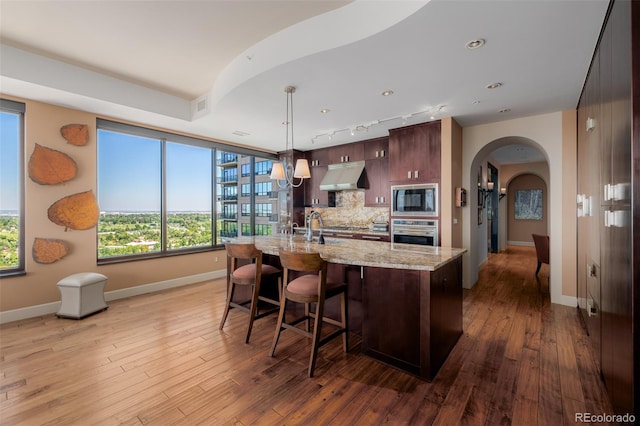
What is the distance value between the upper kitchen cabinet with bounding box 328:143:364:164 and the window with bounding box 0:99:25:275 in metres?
4.89

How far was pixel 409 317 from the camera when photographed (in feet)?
7.20

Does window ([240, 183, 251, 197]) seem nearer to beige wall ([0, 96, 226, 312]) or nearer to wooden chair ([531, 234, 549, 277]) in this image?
beige wall ([0, 96, 226, 312])

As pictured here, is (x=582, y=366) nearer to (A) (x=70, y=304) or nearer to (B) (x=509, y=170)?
(A) (x=70, y=304)

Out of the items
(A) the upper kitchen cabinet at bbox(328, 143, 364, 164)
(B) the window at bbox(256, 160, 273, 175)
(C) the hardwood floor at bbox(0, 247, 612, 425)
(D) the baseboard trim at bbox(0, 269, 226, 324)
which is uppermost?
(A) the upper kitchen cabinet at bbox(328, 143, 364, 164)

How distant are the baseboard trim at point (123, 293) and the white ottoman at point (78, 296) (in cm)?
29

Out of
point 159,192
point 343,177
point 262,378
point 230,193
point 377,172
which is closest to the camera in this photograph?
point 262,378

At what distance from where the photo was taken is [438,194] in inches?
169

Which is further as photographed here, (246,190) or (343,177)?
(246,190)

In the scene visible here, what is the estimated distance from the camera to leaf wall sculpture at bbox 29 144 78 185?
11.3 feet

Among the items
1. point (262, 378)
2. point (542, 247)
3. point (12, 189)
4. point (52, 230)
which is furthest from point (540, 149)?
point (12, 189)

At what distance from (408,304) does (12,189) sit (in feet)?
16.0

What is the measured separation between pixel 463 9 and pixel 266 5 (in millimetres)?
1537

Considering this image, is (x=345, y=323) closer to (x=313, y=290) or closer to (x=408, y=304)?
(x=313, y=290)

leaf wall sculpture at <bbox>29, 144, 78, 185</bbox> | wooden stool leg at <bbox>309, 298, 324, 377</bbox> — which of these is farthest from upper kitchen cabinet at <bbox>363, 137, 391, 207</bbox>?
leaf wall sculpture at <bbox>29, 144, 78, 185</bbox>
